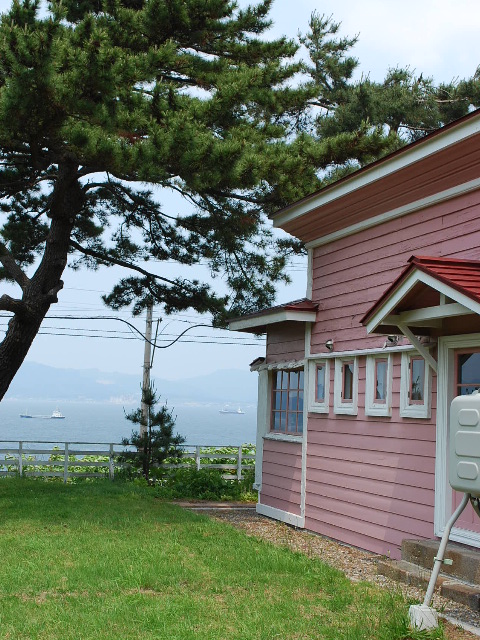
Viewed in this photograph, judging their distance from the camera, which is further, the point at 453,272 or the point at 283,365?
the point at 283,365

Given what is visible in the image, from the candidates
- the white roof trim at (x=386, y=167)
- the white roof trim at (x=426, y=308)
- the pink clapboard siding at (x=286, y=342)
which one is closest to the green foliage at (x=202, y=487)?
the pink clapboard siding at (x=286, y=342)

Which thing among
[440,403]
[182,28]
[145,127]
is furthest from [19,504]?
[182,28]

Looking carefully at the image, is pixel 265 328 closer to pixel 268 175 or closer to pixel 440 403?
pixel 268 175

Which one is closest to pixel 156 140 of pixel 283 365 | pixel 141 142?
pixel 141 142

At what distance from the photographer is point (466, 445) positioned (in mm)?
5500

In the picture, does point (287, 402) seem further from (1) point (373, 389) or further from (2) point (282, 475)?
(1) point (373, 389)

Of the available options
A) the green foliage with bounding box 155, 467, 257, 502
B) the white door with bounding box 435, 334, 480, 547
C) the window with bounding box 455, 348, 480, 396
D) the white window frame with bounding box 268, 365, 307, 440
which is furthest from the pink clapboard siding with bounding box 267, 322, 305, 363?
the green foliage with bounding box 155, 467, 257, 502

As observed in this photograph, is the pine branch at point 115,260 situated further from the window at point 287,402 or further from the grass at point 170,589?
the grass at point 170,589

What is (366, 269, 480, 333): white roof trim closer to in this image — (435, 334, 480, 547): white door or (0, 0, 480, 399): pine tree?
(435, 334, 480, 547): white door

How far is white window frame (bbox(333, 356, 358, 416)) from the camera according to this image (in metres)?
10.1

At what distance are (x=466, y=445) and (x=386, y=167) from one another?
14.0 feet

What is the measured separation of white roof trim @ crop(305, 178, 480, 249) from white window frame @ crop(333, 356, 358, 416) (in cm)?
165

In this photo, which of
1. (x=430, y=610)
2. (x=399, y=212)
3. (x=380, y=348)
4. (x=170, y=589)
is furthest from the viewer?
(x=380, y=348)

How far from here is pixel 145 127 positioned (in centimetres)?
1238
